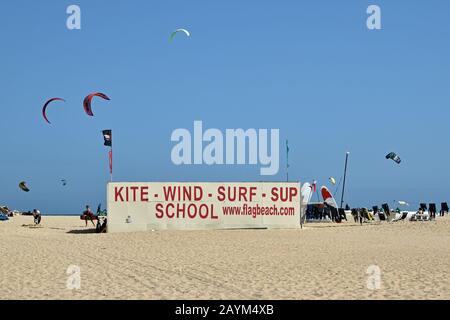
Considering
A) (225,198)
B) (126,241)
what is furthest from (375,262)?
(225,198)

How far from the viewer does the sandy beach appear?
→ 11.3m

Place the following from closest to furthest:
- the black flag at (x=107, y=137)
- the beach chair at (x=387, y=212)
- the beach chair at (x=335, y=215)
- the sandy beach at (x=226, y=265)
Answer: the sandy beach at (x=226, y=265), the black flag at (x=107, y=137), the beach chair at (x=387, y=212), the beach chair at (x=335, y=215)

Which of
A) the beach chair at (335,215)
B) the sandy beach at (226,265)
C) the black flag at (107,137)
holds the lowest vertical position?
the beach chair at (335,215)

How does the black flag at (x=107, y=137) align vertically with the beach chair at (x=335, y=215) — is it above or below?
above

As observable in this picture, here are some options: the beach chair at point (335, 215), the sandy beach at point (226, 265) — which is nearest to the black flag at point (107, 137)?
the sandy beach at point (226, 265)

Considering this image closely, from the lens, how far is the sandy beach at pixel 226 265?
37.0 ft

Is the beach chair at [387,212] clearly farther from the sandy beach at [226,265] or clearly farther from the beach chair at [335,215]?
the sandy beach at [226,265]

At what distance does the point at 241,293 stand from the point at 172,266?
478 centimetres

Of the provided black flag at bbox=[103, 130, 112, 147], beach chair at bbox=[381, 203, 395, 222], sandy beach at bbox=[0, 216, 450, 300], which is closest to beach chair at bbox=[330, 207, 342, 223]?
beach chair at bbox=[381, 203, 395, 222]

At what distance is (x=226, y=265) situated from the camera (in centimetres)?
1573

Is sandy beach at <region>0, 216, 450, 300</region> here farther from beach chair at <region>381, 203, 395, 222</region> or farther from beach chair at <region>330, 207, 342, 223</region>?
beach chair at <region>330, 207, 342, 223</region>

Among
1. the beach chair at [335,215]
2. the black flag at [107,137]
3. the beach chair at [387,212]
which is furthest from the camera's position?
the beach chair at [335,215]

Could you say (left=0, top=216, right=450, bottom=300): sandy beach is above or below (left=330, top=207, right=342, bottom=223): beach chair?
above
